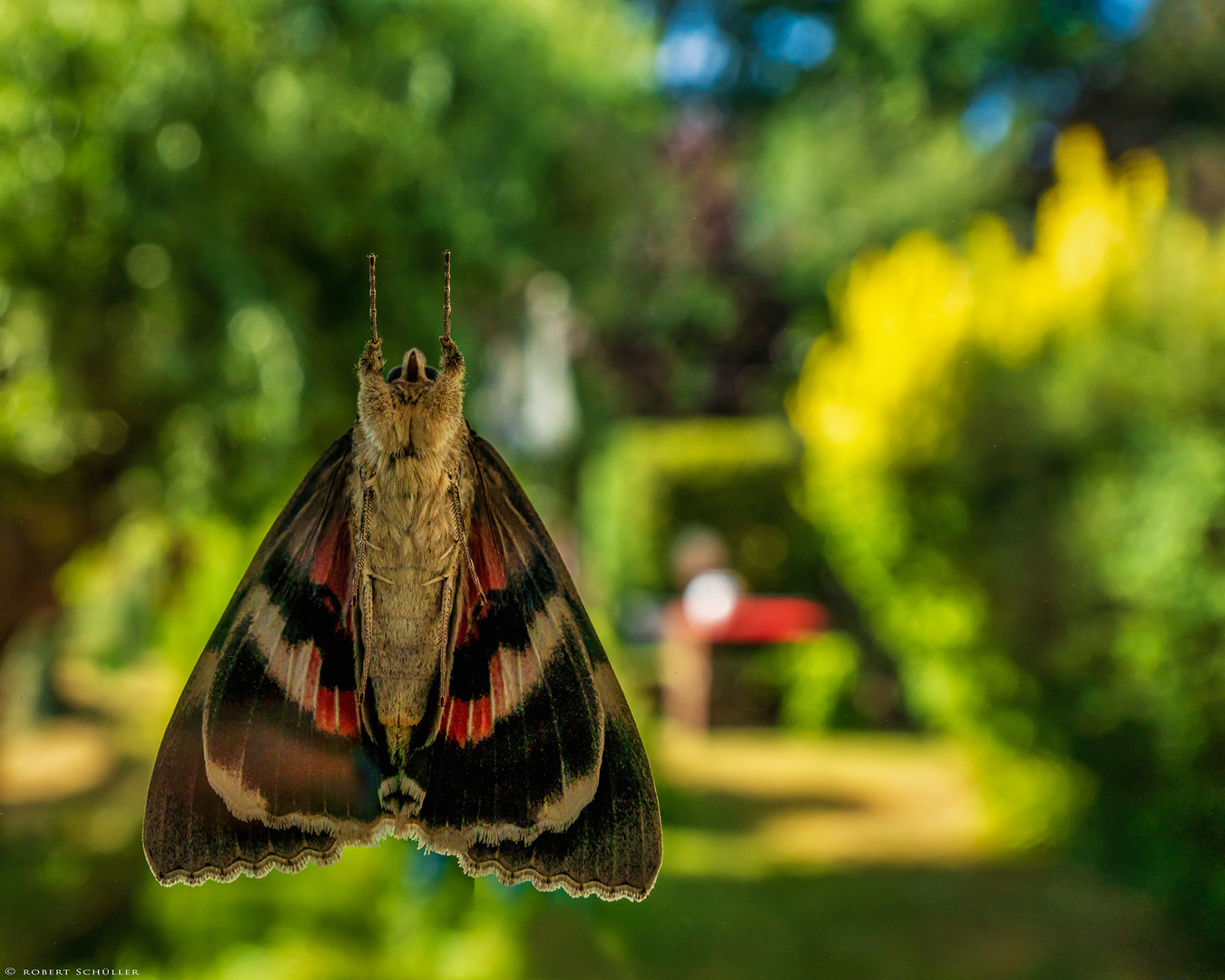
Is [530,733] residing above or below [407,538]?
below

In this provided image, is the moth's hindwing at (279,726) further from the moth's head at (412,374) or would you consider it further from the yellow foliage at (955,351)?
the yellow foliage at (955,351)

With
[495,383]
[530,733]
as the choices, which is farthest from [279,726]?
[495,383]

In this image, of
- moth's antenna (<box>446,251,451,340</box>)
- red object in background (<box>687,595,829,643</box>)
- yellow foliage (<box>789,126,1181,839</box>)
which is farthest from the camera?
red object in background (<box>687,595,829,643</box>)

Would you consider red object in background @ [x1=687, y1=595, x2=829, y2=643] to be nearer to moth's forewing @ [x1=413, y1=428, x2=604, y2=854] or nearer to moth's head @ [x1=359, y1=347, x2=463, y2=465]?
moth's forewing @ [x1=413, y1=428, x2=604, y2=854]

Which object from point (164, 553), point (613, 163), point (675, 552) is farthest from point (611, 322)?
point (164, 553)

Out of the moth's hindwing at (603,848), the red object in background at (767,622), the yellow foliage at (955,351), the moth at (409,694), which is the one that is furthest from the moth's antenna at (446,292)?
the red object in background at (767,622)

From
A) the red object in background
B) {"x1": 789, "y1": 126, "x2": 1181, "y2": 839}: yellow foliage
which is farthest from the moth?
the red object in background

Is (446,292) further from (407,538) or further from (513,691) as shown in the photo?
(513,691)

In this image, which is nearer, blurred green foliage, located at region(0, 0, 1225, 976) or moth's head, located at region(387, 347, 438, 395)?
moth's head, located at region(387, 347, 438, 395)

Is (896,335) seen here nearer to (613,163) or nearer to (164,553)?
(613,163)
